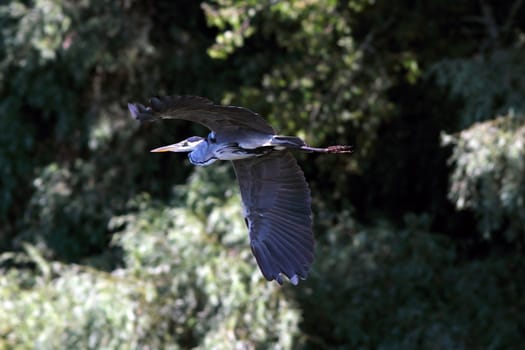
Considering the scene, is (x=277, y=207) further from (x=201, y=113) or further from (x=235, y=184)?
(x=235, y=184)

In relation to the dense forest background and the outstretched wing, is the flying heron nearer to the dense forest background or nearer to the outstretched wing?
the outstretched wing

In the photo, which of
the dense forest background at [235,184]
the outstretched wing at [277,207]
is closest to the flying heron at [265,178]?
the outstretched wing at [277,207]

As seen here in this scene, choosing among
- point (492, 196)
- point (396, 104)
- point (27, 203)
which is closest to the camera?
point (492, 196)

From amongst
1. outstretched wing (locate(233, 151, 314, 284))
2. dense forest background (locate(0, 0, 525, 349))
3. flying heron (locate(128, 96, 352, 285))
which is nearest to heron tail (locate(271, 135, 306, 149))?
flying heron (locate(128, 96, 352, 285))

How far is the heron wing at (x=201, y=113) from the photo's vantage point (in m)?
3.82

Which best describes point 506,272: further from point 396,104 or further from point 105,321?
point 105,321

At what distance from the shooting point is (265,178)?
192 inches

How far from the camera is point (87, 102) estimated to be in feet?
27.0

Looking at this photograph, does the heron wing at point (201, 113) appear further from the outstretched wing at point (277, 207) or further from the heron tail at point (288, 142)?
the outstretched wing at point (277, 207)

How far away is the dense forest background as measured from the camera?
268 inches

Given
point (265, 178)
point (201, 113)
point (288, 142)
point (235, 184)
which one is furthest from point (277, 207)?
point (235, 184)

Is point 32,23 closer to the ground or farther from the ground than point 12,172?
farther from the ground

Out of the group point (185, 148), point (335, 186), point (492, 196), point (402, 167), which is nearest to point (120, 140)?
point (335, 186)

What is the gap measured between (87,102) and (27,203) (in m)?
1.04
